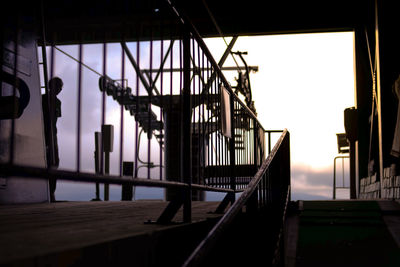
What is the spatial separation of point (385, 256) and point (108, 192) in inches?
239

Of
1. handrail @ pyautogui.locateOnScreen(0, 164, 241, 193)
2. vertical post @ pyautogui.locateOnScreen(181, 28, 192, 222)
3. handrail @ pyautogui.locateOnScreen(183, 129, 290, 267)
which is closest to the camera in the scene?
handrail @ pyautogui.locateOnScreen(0, 164, 241, 193)

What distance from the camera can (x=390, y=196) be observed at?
699cm

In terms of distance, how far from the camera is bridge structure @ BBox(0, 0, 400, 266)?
1.97 meters

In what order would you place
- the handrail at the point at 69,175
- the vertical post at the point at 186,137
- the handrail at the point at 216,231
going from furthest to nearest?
the vertical post at the point at 186,137 < the handrail at the point at 216,231 < the handrail at the point at 69,175

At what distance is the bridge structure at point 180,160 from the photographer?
77.5 inches

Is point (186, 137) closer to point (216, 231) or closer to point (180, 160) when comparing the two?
point (180, 160)

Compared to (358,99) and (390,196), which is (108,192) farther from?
(358,99)

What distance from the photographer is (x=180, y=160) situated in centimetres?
304

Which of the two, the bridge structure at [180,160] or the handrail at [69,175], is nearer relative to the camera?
the handrail at [69,175]

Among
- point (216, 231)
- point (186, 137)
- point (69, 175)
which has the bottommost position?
point (216, 231)

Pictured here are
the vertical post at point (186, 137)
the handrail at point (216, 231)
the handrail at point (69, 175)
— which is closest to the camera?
the handrail at point (69, 175)

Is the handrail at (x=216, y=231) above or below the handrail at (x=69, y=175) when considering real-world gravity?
below

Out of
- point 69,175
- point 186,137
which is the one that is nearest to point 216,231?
point 69,175

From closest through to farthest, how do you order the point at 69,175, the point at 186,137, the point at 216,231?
the point at 69,175
the point at 216,231
the point at 186,137
